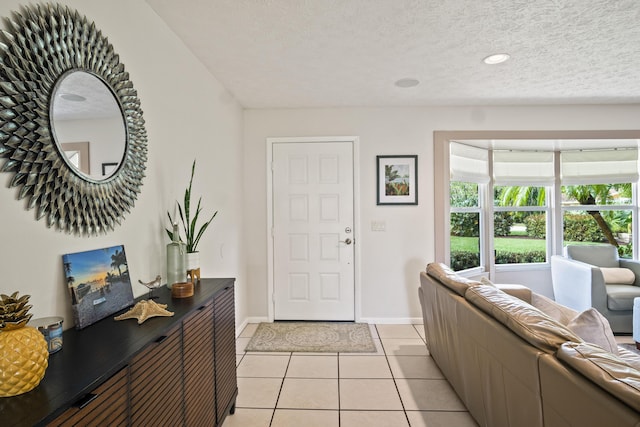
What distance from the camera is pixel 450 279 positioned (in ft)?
7.48

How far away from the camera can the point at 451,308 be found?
213cm

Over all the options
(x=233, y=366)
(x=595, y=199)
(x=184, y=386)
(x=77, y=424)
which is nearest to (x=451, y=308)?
(x=233, y=366)

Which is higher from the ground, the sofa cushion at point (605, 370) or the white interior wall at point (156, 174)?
the white interior wall at point (156, 174)

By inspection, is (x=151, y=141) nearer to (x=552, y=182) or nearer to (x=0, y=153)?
(x=0, y=153)

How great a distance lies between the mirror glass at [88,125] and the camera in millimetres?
1205

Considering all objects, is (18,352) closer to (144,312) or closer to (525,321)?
(144,312)

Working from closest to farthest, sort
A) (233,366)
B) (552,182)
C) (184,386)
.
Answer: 1. (184,386)
2. (233,366)
3. (552,182)

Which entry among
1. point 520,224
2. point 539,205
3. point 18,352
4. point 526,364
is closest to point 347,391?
point 526,364

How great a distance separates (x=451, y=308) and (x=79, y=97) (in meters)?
2.24

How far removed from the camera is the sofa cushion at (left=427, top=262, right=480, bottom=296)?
2.09 metres

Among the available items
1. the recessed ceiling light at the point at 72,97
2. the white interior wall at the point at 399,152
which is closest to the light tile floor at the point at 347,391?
the white interior wall at the point at 399,152

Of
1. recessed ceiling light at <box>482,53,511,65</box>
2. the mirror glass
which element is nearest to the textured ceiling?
recessed ceiling light at <box>482,53,511,65</box>

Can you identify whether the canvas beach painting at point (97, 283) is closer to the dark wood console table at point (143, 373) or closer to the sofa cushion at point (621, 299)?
the dark wood console table at point (143, 373)

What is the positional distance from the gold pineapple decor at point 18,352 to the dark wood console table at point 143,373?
29 millimetres
